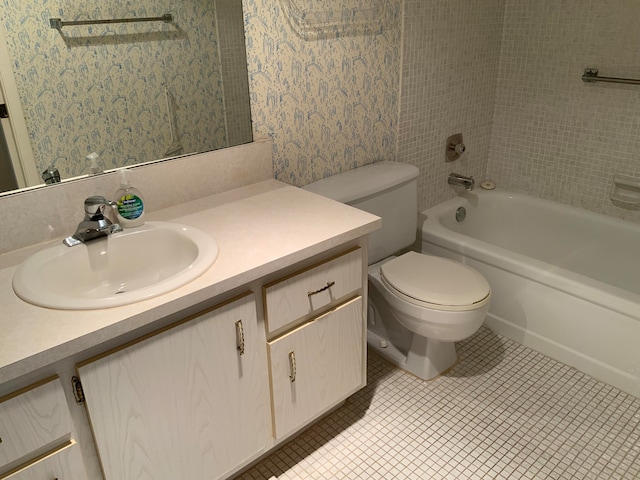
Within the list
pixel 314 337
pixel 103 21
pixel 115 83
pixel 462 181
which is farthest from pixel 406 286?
pixel 103 21

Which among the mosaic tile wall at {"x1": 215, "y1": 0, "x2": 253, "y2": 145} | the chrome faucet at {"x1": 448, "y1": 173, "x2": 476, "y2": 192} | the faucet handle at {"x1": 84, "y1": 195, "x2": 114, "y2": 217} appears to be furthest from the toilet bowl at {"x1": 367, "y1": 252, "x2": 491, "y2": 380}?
the faucet handle at {"x1": 84, "y1": 195, "x2": 114, "y2": 217}

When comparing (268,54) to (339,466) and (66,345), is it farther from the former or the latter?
(339,466)

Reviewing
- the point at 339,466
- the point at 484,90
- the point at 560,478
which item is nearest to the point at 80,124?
the point at 339,466

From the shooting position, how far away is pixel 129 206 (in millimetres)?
1486

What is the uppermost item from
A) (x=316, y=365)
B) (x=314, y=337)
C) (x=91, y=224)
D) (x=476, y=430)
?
(x=91, y=224)

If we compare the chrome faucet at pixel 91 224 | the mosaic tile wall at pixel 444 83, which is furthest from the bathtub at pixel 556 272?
the chrome faucet at pixel 91 224

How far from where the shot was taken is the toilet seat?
1.88m

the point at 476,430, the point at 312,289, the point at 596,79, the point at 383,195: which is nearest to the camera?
the point at 312,289

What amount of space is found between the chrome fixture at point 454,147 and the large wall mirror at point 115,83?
48.1 inches

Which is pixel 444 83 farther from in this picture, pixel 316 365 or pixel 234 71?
pixel 316 365

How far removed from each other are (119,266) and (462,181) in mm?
1764

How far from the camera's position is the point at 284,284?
146 cm

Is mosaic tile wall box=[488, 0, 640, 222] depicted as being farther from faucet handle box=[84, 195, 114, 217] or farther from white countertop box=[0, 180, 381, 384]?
faucet handle box=[84, 195, 114, 217]

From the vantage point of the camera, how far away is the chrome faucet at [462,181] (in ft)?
8.67
